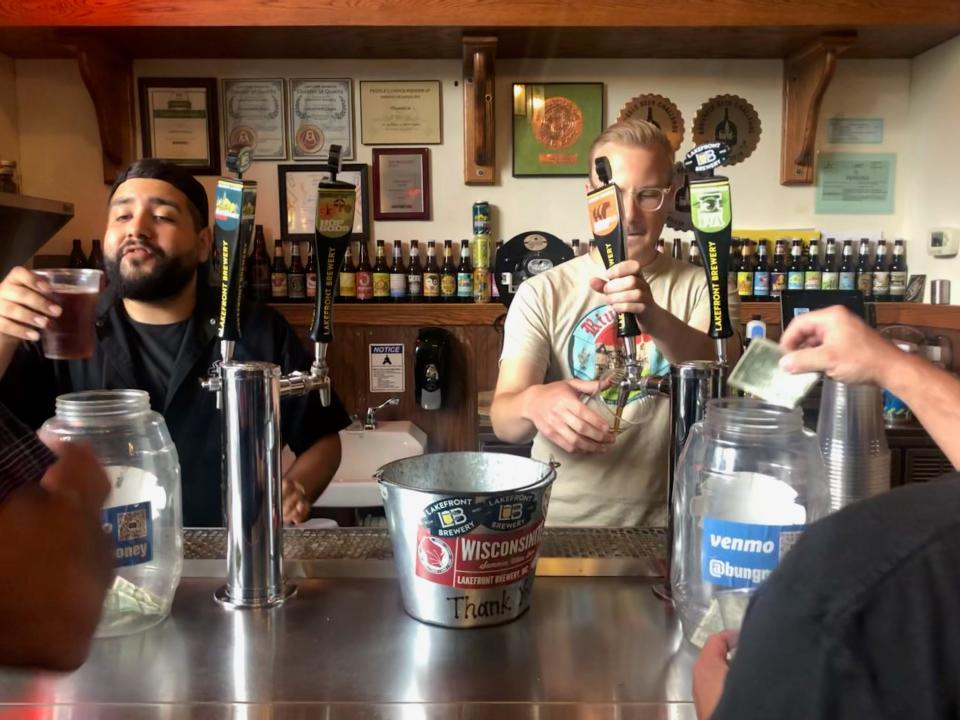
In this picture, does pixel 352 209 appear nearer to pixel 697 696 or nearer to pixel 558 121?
pixel 697 696

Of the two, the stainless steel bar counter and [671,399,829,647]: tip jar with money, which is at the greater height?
[671,399,829,647]: tip jar with money

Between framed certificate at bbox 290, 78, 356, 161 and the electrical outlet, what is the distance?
2031 millimetres

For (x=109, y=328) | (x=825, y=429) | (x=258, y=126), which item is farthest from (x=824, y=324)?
(x=258, y=126)

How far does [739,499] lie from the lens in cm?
72

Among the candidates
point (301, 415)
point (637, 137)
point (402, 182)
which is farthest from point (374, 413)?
point (637, 137)

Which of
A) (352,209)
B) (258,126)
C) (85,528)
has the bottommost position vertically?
(85,528)

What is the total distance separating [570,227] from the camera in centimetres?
286

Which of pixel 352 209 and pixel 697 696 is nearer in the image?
pixel 697 696

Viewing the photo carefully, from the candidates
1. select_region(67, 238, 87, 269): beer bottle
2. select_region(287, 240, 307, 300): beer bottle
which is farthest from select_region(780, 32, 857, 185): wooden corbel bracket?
select_region(67, 238, 87, 269): beer bottle

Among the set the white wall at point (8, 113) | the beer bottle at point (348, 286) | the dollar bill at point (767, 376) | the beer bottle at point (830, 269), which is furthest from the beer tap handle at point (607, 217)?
the white wall at point (8, 113)

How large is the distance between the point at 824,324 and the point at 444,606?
46cm

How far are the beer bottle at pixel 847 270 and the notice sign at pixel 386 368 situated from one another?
1.58 meters

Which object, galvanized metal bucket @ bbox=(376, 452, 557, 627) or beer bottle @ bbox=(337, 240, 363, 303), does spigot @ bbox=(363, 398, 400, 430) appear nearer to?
beer bottle @ bbox=(337, 240, 363, 303)

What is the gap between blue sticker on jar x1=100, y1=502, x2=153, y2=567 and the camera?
0.75 m
